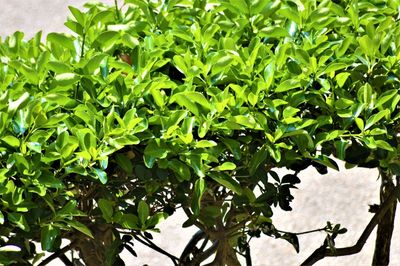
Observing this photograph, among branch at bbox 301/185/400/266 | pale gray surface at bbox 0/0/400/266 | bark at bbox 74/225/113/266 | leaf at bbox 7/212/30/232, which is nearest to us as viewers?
leaf at bbox 7/212/30/232

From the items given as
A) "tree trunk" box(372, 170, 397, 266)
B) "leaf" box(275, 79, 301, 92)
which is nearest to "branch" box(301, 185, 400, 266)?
"tree trunk" box(372, 170, 397, 266)

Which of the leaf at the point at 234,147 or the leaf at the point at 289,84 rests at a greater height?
the leaf at the point at 289,84

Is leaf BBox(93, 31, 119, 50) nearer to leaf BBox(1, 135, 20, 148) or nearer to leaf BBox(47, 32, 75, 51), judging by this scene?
leaf BBox(47, 32, 75, 51)

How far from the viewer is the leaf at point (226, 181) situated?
7.06ft

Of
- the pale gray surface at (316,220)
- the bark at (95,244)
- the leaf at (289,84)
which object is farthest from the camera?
the pale gray surface at (316,220)

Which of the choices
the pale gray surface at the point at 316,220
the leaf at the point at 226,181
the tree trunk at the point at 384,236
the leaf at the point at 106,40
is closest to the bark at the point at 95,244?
the leaf at the point at 226,181

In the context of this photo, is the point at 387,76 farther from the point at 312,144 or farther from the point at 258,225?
the point at 258,225

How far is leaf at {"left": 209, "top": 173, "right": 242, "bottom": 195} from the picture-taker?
2.15 m

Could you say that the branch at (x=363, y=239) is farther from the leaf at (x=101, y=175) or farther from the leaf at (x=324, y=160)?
the leaf at (x=101, y=175)

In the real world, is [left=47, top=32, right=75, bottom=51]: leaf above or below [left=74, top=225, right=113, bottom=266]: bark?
above

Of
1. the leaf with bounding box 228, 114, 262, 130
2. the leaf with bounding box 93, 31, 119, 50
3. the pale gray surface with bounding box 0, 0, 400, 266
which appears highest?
the pale gray surface with bounding box 0, 0, 400, 266

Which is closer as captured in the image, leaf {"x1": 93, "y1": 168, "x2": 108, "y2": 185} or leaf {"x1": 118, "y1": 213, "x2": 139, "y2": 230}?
leaf {"x1": 93, "y1": 168, "x2": 108, "y2": 185}

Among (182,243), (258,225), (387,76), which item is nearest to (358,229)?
(182,243)

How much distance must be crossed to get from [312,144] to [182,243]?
3224mm
